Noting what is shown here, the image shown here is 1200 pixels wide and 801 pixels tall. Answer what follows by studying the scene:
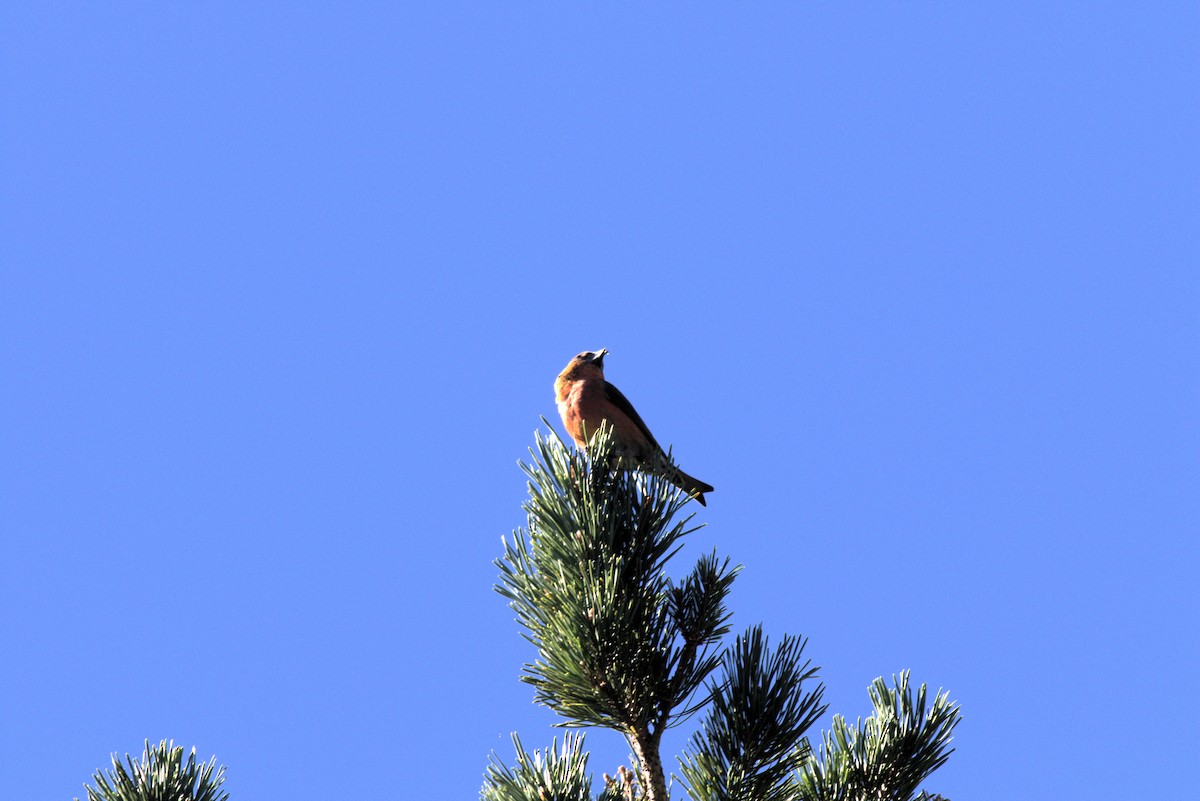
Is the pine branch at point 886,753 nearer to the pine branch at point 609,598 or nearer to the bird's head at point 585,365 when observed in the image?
the pine branch at point 609,598

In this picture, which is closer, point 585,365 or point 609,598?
point 609,598

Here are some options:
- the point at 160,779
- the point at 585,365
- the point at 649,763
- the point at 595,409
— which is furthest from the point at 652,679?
the point at 585,365

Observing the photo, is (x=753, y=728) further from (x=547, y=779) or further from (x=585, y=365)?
(x=585, y=365)

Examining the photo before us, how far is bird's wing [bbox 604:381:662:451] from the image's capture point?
6.25 m

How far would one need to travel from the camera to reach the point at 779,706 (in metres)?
3.43

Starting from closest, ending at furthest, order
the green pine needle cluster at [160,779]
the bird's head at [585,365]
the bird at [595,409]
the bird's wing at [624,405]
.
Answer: the green pine needle cluster at [160,779], the bird at [595,409], the bird's wing at [624,405], the bird's head at [585,365]

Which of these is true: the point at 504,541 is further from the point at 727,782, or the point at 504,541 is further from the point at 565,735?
the point at 727,782

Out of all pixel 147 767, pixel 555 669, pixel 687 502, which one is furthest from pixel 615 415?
pixel 147 767

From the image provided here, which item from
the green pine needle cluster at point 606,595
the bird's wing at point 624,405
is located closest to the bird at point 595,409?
the bird's wing at point 624,405

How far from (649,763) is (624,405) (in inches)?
126

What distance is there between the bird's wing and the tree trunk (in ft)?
9.80

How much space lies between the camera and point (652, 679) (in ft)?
11.0

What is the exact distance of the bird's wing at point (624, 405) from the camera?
Answer: 6.25m

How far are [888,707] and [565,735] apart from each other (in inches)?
38.4
